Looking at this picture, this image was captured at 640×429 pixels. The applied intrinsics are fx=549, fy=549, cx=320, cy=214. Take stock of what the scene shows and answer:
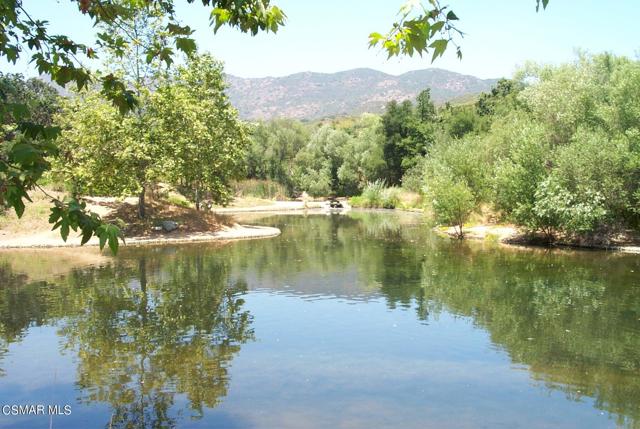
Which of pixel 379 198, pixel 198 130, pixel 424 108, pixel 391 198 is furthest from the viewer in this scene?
pixel 424 108

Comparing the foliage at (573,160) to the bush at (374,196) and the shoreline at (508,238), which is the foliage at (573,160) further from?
the bush at (374,196)

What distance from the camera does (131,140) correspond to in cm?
3212

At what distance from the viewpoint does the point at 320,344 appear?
1293cm

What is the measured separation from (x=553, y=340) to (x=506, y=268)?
425 inches

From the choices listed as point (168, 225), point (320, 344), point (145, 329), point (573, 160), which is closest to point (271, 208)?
point (168, 225)

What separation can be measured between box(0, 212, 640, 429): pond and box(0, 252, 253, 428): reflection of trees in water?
0.05 meters

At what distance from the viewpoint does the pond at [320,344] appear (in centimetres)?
920

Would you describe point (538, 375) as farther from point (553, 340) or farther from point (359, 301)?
point (359, 301)

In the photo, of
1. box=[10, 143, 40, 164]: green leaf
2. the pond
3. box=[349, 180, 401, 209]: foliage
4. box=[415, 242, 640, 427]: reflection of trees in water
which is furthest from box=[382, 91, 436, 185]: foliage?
box=[10, 143, 40, 164]: green leaf

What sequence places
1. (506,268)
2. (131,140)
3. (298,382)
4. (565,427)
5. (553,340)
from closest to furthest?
(565,427)
(298,382)
(553,340)
(506,268)
(131,140)

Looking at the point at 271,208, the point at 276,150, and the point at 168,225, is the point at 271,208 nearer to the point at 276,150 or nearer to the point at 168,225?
the point at 276,150

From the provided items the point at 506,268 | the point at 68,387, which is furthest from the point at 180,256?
the point at 68,387

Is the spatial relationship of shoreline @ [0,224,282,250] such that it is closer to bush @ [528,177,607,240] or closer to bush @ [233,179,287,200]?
bush @ [528,177,607,240]

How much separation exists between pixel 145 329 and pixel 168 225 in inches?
870
